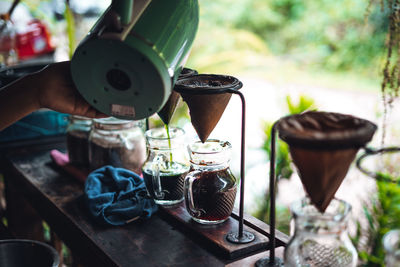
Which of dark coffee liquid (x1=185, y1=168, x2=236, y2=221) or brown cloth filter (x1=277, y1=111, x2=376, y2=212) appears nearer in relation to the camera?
brown cloth filter (x1=277, y1=111, x2=376, y2=212)

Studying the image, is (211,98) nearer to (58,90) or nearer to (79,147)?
(58,90)

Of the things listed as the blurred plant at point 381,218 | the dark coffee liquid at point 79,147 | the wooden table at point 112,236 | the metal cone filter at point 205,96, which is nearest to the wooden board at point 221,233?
the wooden table at point 112,236

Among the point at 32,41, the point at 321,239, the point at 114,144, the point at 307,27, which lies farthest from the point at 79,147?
the point at 307,27

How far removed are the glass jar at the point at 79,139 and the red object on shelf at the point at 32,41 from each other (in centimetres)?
159

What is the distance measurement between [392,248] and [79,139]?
129cm

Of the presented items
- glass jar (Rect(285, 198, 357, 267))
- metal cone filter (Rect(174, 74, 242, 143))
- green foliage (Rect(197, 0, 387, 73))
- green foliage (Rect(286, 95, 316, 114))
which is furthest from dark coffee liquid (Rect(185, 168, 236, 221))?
green foliage (Rect(197, 0, 387, 73))

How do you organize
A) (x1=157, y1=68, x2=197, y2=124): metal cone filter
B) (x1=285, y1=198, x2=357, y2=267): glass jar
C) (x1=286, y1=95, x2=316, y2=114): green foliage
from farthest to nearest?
(x1=286, y1=95, x2=316, y2=114): green foliage, (x1=157, y1=68, x2=197, y2=124): metal cone filter, (x1=285, y1=198, x2=357, y2=267): glass jar

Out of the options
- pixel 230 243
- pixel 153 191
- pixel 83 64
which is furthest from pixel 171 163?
pixel 83 64

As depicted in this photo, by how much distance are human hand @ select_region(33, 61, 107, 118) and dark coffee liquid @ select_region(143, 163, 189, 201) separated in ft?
0.98

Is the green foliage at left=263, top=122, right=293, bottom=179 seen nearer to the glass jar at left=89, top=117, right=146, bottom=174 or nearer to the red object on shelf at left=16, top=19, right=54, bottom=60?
the glass jar at left=89, top=117, right=146, bottom=174

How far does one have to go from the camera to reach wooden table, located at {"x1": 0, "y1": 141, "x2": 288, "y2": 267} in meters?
1.16

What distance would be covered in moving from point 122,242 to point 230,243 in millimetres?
290

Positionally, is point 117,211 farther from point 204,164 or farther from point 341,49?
point 341,49

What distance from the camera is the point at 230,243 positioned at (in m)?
1.19
